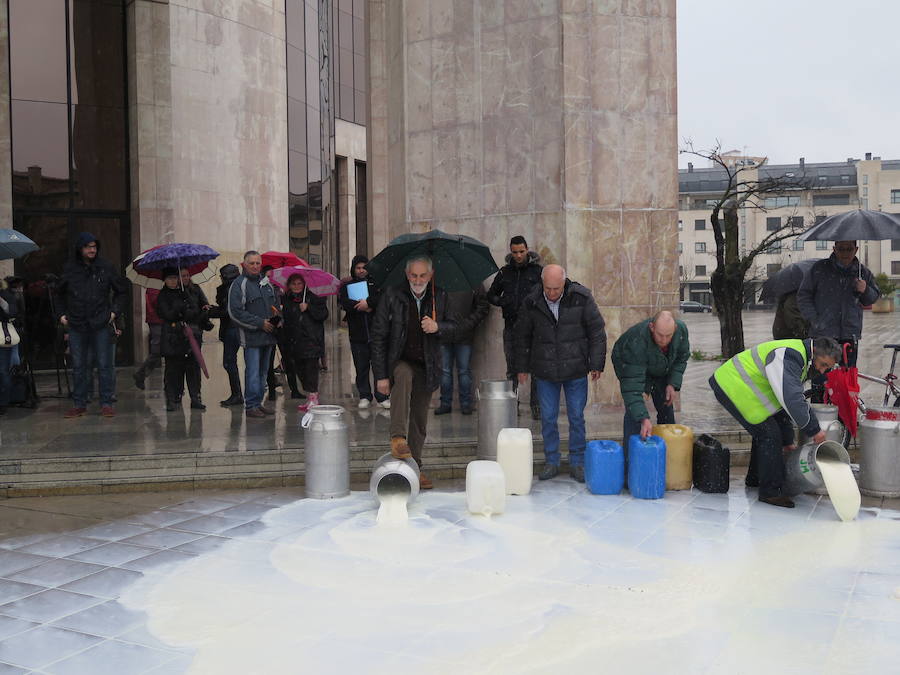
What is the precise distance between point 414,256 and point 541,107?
406 centimetres

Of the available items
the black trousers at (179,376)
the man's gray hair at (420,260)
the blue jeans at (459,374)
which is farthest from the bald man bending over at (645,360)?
the black trousers at (179,376)

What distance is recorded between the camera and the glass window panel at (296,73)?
2864cm

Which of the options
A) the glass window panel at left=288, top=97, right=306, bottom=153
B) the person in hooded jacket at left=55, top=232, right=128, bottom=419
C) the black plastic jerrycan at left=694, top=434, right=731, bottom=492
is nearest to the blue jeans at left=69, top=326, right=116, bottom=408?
the person in hooded jacket at left=55, top=232, right=128, bottom=419

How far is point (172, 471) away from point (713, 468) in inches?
189

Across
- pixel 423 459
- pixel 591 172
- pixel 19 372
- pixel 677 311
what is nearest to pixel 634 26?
pixel 591 172

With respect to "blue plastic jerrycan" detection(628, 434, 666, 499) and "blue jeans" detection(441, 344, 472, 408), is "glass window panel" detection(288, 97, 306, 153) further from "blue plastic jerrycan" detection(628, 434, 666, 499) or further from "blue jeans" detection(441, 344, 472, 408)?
"blue plastic jerrycan" detection(628, 434, 666, 499)

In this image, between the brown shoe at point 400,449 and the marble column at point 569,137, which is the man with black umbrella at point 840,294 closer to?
the marble column at point 569,137

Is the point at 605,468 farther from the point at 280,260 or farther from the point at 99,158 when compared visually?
the point at 99,158

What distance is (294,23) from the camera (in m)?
29.3

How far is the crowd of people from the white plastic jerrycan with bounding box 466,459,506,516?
74 centimetres

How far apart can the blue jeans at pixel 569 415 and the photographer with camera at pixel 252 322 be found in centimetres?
389

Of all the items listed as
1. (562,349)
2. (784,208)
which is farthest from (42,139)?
(784,208)

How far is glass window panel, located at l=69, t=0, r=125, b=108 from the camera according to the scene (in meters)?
19.1

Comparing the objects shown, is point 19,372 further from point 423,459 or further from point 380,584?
point 380,584
